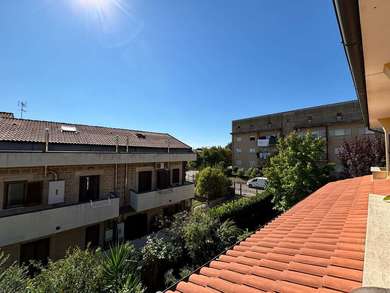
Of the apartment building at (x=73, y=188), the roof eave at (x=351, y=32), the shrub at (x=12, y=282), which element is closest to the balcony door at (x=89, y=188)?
the apartment building at (x=73, y=188)

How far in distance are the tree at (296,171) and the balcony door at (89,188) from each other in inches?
529

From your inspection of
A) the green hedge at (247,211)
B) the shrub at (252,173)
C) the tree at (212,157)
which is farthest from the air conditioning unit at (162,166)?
the tree at (212,157)

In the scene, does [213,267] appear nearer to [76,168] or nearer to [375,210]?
[375,210]

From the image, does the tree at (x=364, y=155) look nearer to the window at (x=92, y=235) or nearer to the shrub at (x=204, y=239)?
the shrub at (x=204, y=239)

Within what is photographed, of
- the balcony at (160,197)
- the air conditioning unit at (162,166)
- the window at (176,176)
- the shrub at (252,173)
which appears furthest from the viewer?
the shrub at (252,173)

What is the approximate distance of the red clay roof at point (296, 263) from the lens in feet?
8.68

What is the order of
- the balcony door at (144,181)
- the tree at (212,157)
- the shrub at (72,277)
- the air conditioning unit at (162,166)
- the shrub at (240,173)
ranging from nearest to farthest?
the shrub at (72,277), the balcony door at (144,181), the air conditioning unit at (162,166), the shrub at (240,173), the tree at (212,157)

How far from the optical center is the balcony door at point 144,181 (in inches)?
649

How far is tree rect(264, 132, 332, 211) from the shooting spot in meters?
16.5

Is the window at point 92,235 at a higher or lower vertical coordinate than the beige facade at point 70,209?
lower

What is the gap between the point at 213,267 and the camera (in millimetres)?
3832

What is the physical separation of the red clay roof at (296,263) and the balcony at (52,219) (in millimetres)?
9766

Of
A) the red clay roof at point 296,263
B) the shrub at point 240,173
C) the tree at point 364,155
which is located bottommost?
the shrub at point 240,173

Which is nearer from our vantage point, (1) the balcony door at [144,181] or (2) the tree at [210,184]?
(1) the balcony door at [144,181]
